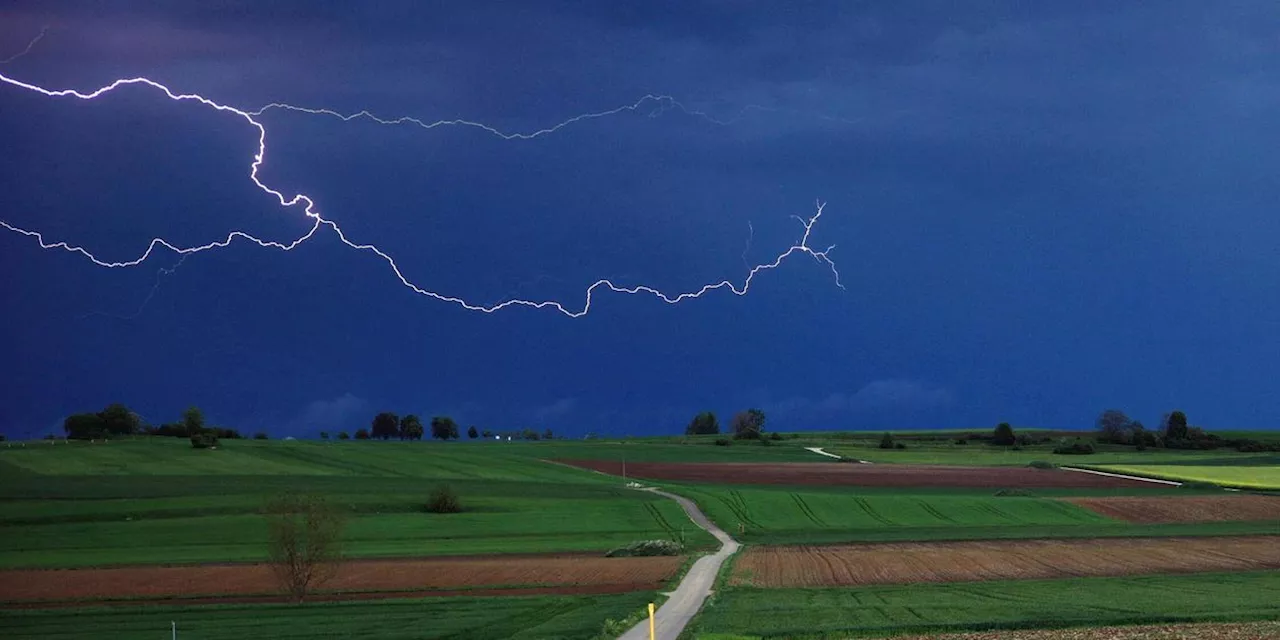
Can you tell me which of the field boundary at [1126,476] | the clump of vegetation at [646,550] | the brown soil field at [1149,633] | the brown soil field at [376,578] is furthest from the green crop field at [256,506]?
the field boundary at [1126,476]

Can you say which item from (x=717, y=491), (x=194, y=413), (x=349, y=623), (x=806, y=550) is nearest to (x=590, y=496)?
(x=717, y=491)

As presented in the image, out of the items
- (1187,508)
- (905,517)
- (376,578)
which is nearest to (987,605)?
(376,578)

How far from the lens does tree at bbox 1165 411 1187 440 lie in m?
170

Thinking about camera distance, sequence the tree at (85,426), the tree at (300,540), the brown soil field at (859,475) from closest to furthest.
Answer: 1. the tree at (300,540)
2. the brown soil field at (859,475)
3. the tree at (85,426)

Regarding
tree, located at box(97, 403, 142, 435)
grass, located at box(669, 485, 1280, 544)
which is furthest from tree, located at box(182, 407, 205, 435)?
grass, located at box(669, 485, 1280, 544)

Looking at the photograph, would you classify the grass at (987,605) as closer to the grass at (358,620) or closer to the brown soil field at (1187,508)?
the grass at (358,620)

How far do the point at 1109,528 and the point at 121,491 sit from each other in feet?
209

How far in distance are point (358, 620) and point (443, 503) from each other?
41749mm

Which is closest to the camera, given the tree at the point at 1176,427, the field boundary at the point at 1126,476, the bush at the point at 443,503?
the bush at the point at 443,503

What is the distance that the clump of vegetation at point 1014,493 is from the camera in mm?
86375

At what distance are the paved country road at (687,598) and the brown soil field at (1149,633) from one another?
6253mm

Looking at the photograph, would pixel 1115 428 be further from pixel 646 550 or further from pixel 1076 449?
pixel 646 550

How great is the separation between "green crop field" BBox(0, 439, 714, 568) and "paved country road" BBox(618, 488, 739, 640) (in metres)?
6.90

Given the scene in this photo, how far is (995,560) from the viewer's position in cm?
4941
